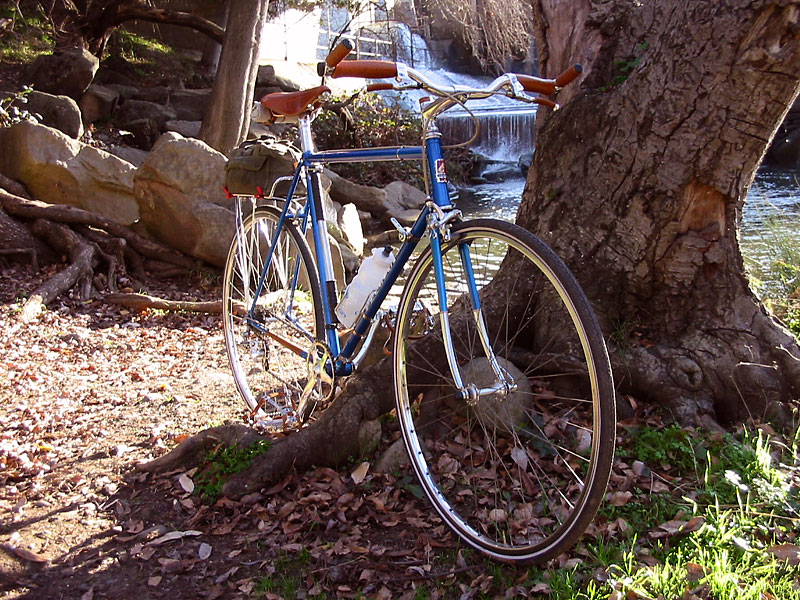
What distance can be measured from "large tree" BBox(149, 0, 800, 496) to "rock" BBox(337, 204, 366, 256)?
5514 mm

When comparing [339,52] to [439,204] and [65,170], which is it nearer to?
[439,204]

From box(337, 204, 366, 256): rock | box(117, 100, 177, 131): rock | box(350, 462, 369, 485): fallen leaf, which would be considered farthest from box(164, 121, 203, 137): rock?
box(350, 462, 369, 485): fallen leaf

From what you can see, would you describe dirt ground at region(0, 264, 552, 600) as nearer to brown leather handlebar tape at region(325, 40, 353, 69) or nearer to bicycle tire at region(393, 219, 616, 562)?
bicycle tire at region(393, 219, 616, 562)

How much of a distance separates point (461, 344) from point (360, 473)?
2.55 feet

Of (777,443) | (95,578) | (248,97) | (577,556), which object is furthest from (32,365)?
(248,97)

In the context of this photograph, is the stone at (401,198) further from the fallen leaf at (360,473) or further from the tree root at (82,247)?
the fallen leaf at (360,473)

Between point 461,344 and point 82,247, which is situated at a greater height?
point 461,344

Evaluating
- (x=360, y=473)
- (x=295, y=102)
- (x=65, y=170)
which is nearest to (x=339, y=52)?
(x=295, y=102)

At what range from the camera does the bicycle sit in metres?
2.44

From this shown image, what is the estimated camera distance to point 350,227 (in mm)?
9273

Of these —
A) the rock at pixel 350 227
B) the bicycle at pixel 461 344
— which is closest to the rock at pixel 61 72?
the rock at pixel 350 227

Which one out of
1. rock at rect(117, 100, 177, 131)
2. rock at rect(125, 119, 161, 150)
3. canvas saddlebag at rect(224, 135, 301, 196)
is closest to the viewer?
canvas saddlebag at rect(224, 135, 301, 196)

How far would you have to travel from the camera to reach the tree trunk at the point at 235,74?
11000mm

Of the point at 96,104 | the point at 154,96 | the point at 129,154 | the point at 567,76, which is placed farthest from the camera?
the point at 154,96
